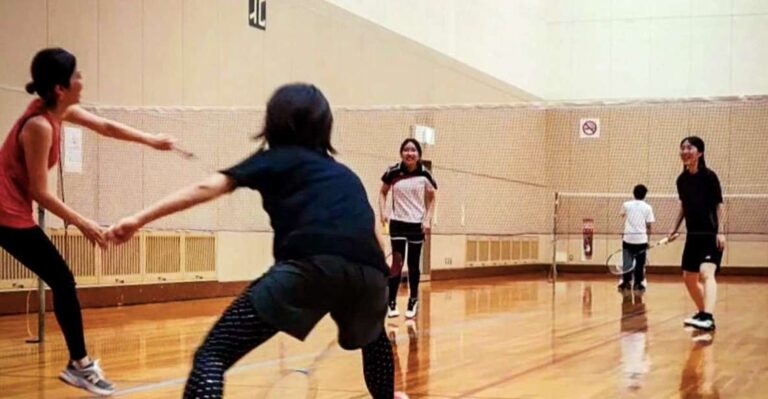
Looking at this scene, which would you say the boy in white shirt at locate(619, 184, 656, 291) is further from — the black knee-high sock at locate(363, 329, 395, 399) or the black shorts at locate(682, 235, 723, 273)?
the black knee-high sock at locate(363, 329, 395, 399)

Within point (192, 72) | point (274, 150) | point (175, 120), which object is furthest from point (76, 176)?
point (274, 150)

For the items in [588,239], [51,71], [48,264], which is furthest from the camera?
[588,239]

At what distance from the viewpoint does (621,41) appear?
27.9 m

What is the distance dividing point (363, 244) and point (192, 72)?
36.5 ft

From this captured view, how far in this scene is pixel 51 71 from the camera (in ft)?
18.3

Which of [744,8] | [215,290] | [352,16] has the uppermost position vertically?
[744,8]

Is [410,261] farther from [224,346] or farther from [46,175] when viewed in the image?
[224,346]

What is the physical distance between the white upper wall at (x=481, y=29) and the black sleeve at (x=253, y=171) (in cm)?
1396

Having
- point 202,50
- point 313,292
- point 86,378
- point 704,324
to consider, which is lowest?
point 704,324

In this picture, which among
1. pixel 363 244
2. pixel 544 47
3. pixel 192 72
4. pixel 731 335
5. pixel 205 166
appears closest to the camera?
pixel 363 244

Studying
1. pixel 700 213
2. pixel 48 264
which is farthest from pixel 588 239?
pixel 48 264

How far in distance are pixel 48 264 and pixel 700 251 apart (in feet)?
21.1

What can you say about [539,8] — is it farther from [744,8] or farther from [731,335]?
[731,335]

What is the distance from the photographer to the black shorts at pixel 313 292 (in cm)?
335
